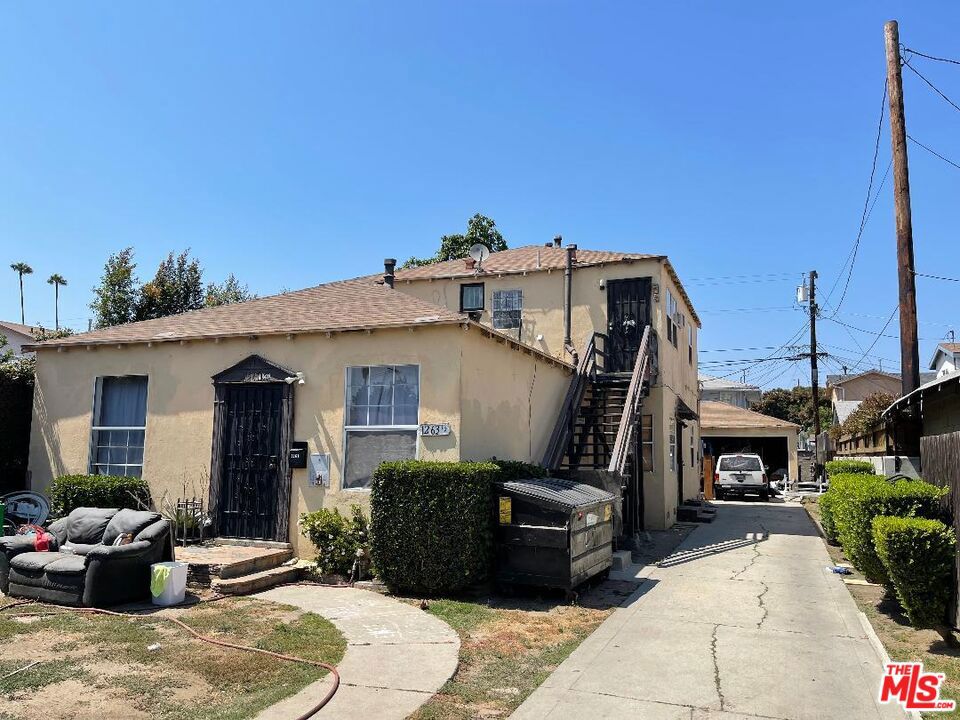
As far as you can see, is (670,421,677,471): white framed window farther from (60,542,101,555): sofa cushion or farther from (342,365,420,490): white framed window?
(60,542,101,555): sofa cushion

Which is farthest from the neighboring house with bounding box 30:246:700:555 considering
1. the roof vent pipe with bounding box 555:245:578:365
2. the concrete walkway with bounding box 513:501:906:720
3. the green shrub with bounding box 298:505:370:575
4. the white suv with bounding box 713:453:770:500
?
the white suv with bounding box 713:453:770:500

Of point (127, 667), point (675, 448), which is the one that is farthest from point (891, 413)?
point (127, 667)

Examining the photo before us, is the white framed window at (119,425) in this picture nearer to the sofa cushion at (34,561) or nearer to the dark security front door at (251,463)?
the dark security front door at (251,463)

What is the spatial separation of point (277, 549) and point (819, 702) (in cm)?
744

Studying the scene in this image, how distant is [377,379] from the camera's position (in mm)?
10266

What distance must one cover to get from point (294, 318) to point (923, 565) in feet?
30.3

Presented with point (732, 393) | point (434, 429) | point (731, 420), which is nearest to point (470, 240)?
point (731, 420)

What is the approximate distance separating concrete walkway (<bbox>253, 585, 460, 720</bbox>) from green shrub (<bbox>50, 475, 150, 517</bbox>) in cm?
380

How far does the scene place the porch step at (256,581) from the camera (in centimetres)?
831

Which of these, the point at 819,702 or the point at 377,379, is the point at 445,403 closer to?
the point at 377,379

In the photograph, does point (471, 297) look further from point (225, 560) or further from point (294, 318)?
point (225, 560)

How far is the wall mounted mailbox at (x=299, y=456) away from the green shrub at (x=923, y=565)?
7597mm

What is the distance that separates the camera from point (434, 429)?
9.66m

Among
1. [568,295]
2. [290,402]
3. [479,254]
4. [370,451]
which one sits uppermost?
[479,254]
